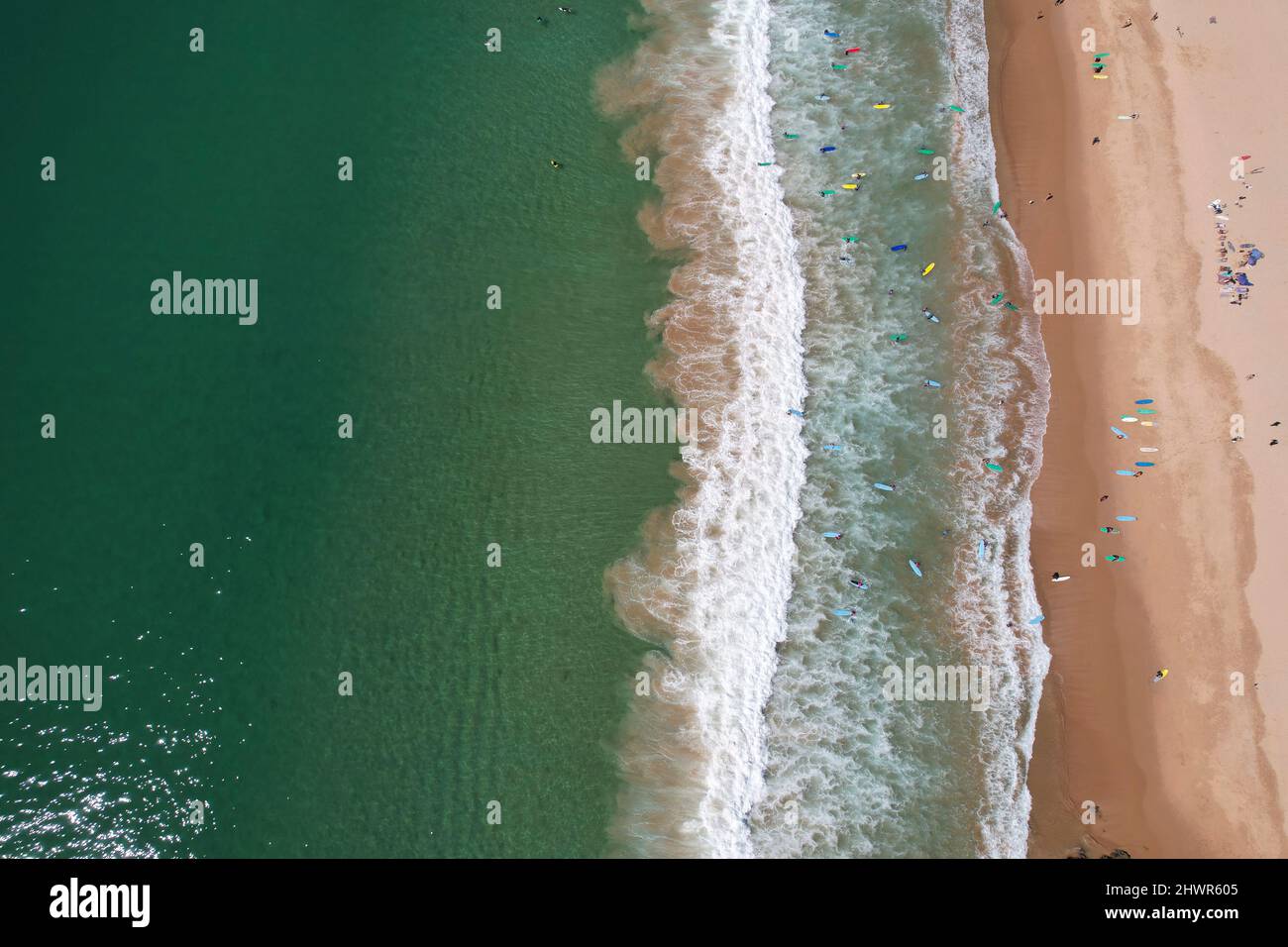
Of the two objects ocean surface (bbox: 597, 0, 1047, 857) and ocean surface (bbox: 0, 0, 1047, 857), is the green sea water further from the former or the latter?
ocean surface (bbox: 597, 0, 1047, 857)

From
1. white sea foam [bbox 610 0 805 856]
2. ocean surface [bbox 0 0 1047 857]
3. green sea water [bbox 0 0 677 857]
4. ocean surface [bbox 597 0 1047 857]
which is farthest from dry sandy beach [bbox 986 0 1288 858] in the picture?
green sea water [bbox 0 0 677 857]

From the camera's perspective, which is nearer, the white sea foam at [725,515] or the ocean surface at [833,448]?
the ocean surface at [833,448]

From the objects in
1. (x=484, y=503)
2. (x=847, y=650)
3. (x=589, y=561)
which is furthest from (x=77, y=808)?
(x=847, y=650)

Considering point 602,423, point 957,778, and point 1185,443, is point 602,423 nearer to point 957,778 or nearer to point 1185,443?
point 957,778

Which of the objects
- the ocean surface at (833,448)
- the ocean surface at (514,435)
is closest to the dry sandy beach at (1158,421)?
the ocean surface at (833,448)

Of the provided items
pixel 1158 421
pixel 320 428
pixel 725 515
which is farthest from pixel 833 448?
pixel 320 428

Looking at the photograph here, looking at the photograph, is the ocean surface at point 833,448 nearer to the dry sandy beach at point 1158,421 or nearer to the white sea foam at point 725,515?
the white sea foam at point 725,515
